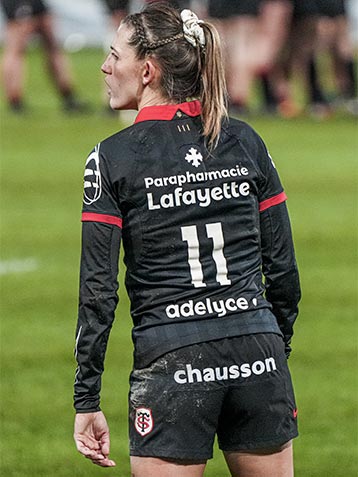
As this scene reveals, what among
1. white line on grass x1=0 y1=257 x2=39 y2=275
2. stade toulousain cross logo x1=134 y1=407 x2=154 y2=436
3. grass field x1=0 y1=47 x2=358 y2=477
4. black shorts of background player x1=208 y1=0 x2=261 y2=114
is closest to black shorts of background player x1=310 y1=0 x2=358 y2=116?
black shorts of background player x1=208 y1=0 x2=261 y2=114

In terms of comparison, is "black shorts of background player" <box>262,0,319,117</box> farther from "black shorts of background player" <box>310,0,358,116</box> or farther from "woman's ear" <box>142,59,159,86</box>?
"woman's ear" <box>142,59,159,86</box>

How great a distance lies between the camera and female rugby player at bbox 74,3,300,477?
4188mm

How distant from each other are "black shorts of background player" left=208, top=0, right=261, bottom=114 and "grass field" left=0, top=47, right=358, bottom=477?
1.41 meters

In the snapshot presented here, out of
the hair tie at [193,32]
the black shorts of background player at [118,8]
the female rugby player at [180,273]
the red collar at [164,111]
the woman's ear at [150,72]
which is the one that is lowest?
the black shorts of background player at [118,8]

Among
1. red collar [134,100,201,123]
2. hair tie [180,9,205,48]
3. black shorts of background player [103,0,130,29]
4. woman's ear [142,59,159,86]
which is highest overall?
hair tie [180,9,205,48]

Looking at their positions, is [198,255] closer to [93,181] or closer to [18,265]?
[93,181]

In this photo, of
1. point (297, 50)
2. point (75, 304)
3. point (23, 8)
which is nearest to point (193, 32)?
point (75, 304)

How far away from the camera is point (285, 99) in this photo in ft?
69.0

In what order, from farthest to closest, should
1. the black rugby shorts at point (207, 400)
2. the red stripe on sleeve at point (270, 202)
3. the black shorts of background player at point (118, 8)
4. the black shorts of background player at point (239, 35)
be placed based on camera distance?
the black shorts of background player at point (118, 8), the black shorts of background player at point (239, 35), the red stripe on sleeve at point (270, 202), the black rugby shorts at point (207, 400)

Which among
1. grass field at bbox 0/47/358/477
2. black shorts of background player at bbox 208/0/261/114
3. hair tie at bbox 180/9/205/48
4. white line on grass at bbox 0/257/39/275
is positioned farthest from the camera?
black shorts of background player at bbox 208/0/261/114

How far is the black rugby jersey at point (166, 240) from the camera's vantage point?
4203mm

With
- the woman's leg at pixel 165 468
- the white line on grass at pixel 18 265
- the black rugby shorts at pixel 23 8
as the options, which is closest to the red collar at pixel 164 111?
the woman's leg at pixel 165 468

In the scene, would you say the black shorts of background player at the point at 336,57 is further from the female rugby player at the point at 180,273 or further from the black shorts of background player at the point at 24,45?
the female rugby player at the point at 180,273

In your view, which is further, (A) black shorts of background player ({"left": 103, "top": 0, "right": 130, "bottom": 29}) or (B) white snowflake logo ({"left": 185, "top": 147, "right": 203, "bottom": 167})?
(A) black shorts of background player ({"left": 103, "top": 0, "right": 130, "bottom": 29})
